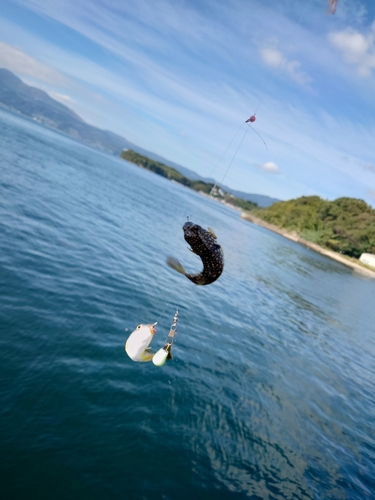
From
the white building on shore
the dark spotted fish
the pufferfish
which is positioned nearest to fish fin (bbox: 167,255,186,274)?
the dark spotted fish

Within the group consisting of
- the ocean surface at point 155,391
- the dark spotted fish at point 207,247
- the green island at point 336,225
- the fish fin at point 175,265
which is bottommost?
the ocean surface at point 155,391

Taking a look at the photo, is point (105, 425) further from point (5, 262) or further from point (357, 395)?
point (357, 395)

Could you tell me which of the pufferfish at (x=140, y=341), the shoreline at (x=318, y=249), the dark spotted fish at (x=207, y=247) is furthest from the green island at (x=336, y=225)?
the dark spotted fish at (x=207, y=247)

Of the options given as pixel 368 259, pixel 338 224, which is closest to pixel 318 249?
pixel 368 259

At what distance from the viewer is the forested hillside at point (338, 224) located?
374ft

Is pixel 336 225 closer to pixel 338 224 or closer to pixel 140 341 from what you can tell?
pixel 338 224

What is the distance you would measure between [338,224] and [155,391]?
429 ft

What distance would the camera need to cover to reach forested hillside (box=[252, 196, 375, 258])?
374 ft

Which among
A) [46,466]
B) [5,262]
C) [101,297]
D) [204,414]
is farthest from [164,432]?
[5,262]

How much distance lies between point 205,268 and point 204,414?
230 inches

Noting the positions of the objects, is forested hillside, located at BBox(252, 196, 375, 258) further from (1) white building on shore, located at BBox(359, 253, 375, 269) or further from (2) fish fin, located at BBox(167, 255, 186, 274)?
(2) fish fin, located at BBox(167, 255, 186, 274)

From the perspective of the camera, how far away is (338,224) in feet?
407

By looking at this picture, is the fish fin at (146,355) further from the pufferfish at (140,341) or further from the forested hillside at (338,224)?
the forested hillside at (338,224)

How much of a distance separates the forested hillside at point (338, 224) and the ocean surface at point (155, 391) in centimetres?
10571
